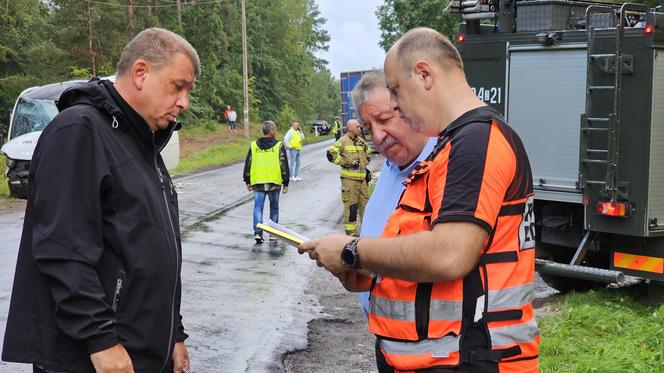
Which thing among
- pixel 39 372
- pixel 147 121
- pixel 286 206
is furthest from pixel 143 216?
pixel 286 206

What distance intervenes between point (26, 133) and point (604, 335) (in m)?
16.9

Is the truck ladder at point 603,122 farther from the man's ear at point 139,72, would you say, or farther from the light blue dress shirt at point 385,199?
the man's ear at point 139,72

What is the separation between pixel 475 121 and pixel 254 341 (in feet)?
17.0

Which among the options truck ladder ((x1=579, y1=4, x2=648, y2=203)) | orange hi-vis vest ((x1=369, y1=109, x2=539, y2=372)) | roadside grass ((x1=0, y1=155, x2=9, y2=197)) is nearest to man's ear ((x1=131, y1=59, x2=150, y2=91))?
orange hi-vis vest ((x1=369, y1=109, x2=539, y2=372))

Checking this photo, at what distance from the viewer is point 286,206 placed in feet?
61.2

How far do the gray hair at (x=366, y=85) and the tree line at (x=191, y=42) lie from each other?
39865 millimetres

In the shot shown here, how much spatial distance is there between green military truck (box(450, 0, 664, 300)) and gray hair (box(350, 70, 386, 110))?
4.27 m

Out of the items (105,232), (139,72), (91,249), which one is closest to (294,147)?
(139,72)

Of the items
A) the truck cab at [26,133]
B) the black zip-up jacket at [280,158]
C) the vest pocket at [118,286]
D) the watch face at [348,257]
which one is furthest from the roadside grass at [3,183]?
the watch face at [348,257]

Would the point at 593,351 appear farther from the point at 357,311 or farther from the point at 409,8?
the point at 409,8

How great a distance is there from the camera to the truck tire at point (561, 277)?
9188 mm

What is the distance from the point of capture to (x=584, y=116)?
27.0 feet

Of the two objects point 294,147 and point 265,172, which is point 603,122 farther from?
point 294,147

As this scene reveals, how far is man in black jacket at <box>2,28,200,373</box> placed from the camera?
286 centimetres
